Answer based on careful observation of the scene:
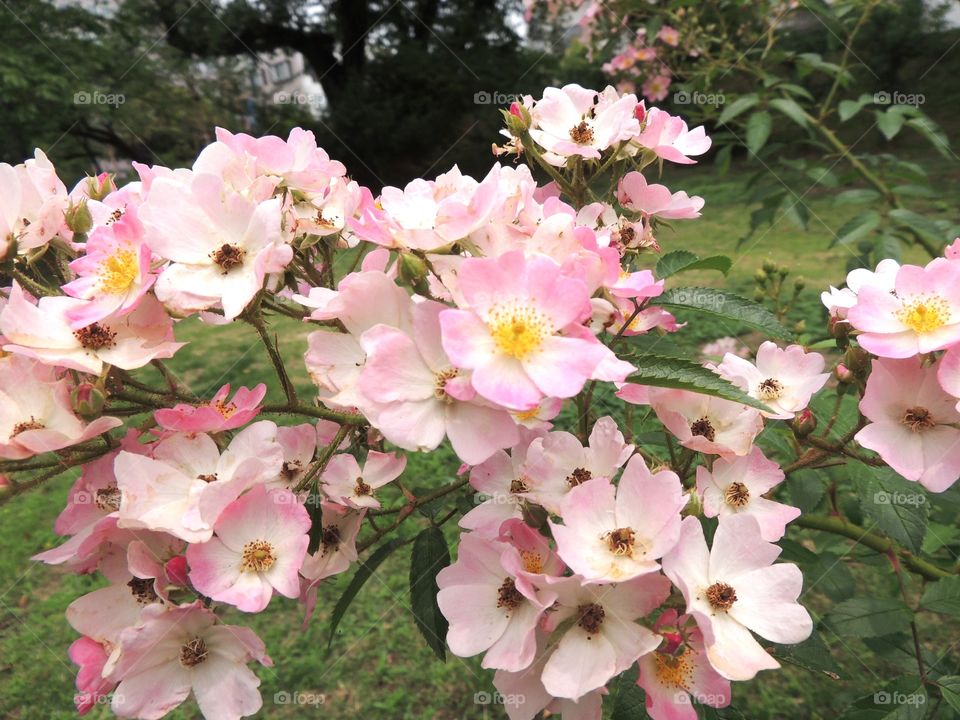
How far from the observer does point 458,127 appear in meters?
10.5

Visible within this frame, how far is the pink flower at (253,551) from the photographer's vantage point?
803mm

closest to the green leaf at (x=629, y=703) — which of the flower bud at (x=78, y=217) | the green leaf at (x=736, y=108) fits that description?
the flower bud at (x=78, y=217)

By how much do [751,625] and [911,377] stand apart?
0.39 meters

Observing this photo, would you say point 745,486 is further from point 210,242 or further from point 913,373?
point 210,242

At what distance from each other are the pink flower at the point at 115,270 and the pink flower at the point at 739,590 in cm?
70

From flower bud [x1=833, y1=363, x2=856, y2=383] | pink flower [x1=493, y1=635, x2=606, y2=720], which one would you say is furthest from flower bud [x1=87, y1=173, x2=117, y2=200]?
flower bud [x1=833, y1=363, x2=856, y2=383]

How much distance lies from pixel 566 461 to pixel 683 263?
0.43m

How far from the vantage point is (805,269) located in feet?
18.2

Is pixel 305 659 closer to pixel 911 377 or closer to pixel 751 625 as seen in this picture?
pixel 751 625

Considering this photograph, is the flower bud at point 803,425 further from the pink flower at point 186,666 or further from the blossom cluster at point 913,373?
the pink flower at point 186,666

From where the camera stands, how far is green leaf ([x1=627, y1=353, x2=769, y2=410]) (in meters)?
0.80

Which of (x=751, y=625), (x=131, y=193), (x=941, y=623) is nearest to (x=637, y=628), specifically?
(x=751, y=625)

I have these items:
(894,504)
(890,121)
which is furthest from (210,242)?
(890,121)

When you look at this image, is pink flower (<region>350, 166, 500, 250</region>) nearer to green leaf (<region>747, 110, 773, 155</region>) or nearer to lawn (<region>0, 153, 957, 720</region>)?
lawn (<region>0, 153, 957, 720</region>)
